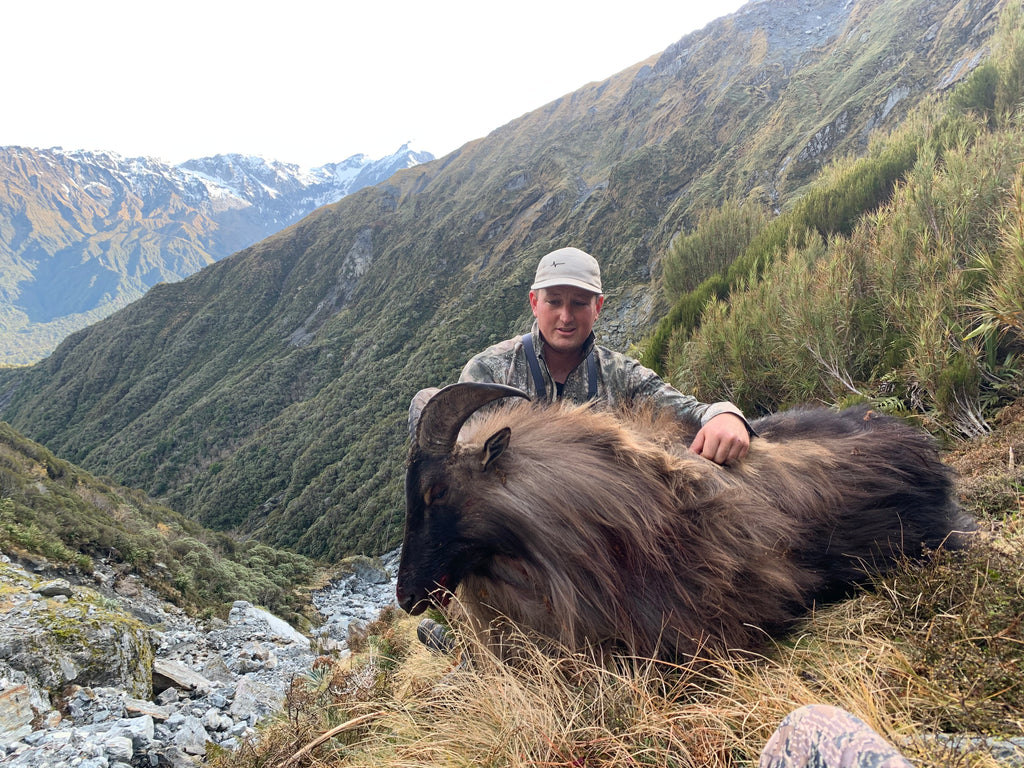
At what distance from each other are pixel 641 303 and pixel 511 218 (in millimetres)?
40761

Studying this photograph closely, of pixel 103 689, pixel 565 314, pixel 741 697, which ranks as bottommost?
pixel 103 689

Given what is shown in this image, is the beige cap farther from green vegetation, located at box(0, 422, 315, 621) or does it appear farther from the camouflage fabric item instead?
green vegetation, located at box(0, 422, 315, 621)

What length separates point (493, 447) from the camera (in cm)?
237

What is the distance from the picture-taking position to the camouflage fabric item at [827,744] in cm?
97

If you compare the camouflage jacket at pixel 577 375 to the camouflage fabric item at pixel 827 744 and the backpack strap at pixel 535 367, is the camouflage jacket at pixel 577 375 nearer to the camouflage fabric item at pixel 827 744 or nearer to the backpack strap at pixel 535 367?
the backpack strap at pixel 535 367

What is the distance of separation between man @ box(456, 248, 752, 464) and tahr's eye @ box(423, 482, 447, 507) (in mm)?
1201

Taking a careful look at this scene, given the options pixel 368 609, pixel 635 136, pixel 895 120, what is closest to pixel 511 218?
pixel 635 136

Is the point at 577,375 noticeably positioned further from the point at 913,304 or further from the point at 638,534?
the point at 913,304

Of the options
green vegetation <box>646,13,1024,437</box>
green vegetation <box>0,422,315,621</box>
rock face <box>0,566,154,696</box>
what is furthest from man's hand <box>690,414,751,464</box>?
green vegetation <box>0,422,315,621</box>

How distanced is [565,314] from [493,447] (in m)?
1.44

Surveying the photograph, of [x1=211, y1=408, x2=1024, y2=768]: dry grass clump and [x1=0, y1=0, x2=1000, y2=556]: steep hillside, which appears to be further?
[x1=0, y1=0, x2=1000, y2=556]: steep hillside

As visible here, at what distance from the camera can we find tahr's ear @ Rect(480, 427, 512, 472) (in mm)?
2336

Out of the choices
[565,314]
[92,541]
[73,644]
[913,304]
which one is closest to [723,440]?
[565,314]

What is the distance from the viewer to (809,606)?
94.5 inches
